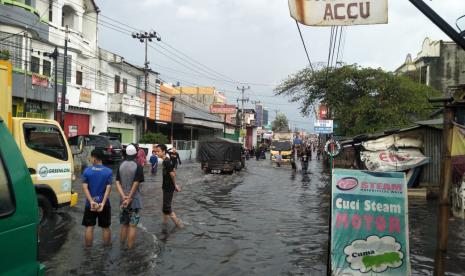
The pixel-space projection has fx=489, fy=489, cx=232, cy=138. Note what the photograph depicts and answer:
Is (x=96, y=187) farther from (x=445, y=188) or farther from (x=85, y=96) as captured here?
(x=85, y=96)

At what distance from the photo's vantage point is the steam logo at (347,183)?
19.7 ft

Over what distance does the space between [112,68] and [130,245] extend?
31.5m

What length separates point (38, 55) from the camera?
2766 cm

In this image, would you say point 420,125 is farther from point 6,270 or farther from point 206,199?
point 6,270

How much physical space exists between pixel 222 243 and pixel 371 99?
777 inches

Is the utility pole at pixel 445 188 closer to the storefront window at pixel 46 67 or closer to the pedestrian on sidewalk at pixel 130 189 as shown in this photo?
the pedestrian on sidewalk at pixel 130 189

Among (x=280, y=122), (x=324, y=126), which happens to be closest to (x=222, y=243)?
(x=324, y=126)

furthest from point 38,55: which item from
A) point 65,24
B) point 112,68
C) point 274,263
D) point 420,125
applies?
point 274,263

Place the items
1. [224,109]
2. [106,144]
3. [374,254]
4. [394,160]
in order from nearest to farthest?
1. [374,254]
2. [394,160]
3. [106,144]
4. [224,109]

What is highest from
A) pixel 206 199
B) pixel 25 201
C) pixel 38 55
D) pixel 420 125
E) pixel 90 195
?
pixel 38 55

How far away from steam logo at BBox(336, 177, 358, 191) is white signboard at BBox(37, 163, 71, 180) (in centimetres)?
588

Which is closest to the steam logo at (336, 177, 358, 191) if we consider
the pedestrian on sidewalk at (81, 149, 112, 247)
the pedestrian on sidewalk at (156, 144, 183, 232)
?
the pedestrian on sidewalk at (81, 149, 112, 247)

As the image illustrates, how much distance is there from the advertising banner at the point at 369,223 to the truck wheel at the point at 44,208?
5778 millimetres

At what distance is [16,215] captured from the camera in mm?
3297
